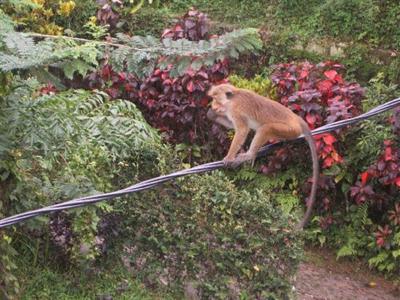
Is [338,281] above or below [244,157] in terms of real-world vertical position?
below

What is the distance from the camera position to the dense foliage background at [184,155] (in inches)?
162

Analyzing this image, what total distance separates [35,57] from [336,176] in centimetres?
435

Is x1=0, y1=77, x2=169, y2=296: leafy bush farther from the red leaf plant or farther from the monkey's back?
the red leaf plant

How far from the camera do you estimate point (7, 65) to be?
343 centimetres

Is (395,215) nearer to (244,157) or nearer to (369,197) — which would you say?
(369,197)

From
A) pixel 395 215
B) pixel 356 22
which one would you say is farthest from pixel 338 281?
pixel 356 22

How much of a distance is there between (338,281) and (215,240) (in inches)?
77.8

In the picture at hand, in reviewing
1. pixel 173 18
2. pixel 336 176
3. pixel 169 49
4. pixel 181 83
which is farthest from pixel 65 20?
pixel 169 49

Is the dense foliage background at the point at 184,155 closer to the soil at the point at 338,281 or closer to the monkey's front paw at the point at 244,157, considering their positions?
the soil at the point at 338,281

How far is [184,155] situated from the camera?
8203 mm

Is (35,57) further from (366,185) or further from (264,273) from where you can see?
(366,185)

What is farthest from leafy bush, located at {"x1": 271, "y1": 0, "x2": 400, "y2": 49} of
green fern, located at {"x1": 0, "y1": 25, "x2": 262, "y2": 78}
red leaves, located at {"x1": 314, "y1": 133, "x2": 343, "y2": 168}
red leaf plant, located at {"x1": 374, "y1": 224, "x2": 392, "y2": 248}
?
green fern, located at {"x1": 0, "y1": 25, "x2": 262, "y2": 78}

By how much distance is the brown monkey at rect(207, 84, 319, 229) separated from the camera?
16.0ft

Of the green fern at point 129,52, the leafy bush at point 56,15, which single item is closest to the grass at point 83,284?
the green fern at point 129,52
